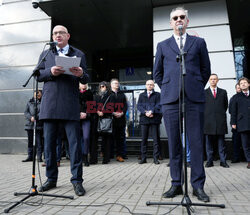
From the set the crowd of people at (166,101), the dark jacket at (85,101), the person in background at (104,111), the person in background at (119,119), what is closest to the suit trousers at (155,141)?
the person in background at (119,119)

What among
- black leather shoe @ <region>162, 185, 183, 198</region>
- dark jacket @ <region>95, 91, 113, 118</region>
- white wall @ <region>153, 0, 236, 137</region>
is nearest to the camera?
black leather shoe @ <region>162, 185, 183, 198</region>

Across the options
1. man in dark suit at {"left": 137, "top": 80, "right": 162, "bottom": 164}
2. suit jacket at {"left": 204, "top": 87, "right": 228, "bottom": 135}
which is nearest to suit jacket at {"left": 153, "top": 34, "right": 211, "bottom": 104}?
suit jacket at {"left": 204, "top": 87, "right": 228, "bottom": 135}

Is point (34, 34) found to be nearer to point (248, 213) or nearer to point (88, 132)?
point (88, 132)

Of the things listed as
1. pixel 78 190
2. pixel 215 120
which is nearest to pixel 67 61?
pixel 78 190

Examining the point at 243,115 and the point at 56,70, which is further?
the point at 243,115

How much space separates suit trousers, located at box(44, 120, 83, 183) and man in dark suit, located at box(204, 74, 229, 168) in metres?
3.55

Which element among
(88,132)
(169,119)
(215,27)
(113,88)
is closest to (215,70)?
(215,27)

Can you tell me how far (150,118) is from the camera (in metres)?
6.15

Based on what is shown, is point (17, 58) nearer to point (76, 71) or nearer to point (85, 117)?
point (85, 117)

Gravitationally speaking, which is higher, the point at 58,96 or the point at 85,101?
the point at 85,101

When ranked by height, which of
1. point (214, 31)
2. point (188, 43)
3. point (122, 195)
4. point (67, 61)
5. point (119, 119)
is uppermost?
point (214, 31)

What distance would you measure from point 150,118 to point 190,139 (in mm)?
3301

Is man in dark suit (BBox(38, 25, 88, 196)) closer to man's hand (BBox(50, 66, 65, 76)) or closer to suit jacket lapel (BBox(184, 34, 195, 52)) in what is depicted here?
man's hand (BBox(50, 66, 65, 76))

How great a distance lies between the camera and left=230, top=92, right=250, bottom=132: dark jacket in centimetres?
548
